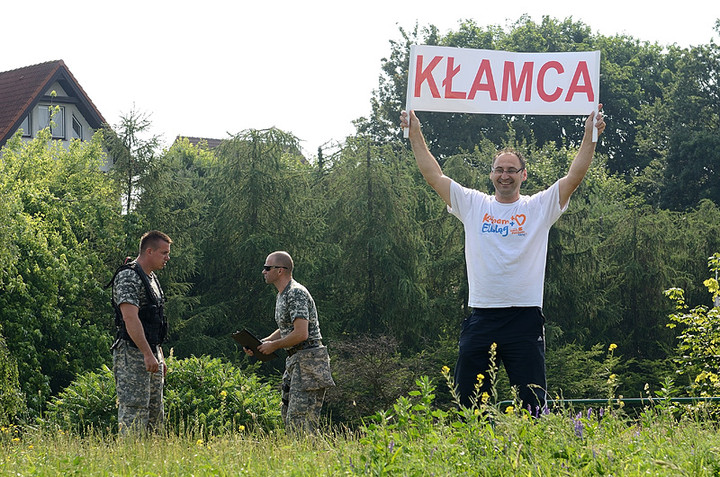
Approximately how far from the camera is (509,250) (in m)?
5.63

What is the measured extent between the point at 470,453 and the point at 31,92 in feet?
107

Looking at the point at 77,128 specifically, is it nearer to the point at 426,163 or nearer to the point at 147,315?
the point at 147,315

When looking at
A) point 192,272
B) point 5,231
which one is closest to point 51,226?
point 192,272

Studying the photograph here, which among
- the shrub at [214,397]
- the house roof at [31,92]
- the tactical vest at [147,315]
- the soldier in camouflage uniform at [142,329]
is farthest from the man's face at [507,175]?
the house roof at [31,92]

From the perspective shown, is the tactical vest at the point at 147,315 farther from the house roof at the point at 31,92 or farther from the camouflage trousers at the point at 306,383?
the house roof at the point at 31,92

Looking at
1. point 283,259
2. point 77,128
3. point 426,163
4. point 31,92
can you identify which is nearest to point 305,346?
point 283,259

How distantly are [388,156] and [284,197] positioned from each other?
82.5 inches

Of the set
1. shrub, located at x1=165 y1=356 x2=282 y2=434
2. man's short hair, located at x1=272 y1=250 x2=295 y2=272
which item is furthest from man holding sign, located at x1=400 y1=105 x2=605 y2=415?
shrub, located at x1=165 y1=356 x2=282 y2=434

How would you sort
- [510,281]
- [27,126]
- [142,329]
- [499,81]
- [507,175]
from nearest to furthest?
[510,281]
[507,175]
[499,81]
[142,329]
[27,126]

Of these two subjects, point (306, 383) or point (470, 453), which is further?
point (306, 383)

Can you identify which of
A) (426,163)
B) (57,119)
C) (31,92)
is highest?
(31,92)

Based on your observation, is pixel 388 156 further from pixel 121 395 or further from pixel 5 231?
pixel 121 395

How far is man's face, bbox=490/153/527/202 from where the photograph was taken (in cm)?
576

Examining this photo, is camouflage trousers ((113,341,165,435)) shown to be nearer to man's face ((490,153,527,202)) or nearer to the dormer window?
man's face ((490,153,527,202))
